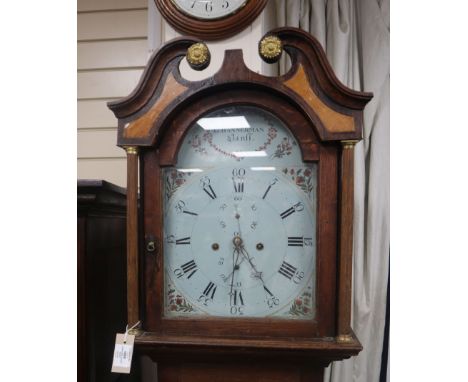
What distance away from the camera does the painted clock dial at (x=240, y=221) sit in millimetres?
730

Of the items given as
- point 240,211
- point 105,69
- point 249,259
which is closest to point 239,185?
point 240,211

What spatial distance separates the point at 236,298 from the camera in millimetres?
737

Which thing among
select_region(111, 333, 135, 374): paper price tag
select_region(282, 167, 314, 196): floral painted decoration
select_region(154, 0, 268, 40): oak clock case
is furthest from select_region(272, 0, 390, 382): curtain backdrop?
select_region(111, 333, 135, 374): paper price tag

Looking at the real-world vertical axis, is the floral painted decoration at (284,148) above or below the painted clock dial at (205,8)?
below

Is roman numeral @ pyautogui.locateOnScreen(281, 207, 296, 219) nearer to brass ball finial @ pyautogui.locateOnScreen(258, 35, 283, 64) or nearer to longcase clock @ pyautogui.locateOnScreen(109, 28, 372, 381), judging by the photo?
longcase clock @ pyautogui.locateOnScreen(109, 28, 372, 381)

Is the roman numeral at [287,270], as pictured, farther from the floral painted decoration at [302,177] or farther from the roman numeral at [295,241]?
the floral painted decoration at [302,177]

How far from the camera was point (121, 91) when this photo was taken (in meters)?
1.27

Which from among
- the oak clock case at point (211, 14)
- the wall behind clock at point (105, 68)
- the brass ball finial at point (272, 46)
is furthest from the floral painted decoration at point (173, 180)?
the wall behind clock at point (105, 68)

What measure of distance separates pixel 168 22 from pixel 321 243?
764 millimetres

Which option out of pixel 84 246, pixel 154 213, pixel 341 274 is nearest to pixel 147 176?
pixel 154 213

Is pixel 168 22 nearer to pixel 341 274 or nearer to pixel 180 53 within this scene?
pixel 180 53

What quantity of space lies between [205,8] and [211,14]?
24mm

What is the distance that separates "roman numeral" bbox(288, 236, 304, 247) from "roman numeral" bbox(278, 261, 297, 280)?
0.15 feet

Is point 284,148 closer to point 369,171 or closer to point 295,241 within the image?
point 295,241
